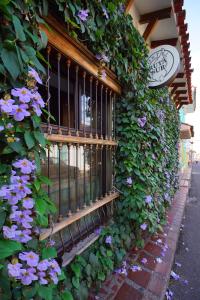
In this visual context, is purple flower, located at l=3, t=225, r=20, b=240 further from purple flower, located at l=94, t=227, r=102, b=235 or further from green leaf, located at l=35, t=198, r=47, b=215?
purple flower, located at l=94, t=227, r=102, b=235

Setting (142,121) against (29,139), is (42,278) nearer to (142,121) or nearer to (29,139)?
(29,139)

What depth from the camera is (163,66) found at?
330 centimetres

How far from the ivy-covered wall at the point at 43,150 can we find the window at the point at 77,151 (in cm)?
15

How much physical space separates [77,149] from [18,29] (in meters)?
1.14

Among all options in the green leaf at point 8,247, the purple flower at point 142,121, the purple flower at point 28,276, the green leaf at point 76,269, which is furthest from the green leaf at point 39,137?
the purple flower at point 142,121

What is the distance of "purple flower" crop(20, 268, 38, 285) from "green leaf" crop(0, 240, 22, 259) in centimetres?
17

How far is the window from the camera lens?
1.79 m

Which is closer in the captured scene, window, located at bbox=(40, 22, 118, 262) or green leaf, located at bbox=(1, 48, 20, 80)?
green leaf, located at bbox=(1, 48, 20, 80)

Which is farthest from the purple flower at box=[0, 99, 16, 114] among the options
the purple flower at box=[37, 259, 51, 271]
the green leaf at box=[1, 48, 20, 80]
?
the purple flower at box=[37, 259, 51, 271]

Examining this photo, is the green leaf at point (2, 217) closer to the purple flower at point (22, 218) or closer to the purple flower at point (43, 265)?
the purple flower at point (22, 218)

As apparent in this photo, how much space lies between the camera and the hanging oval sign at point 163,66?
3162mm

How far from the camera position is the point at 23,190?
1.05 metres

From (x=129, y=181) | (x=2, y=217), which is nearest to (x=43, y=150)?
(x=2, y=217)

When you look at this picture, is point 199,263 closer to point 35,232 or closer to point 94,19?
point 35,232
